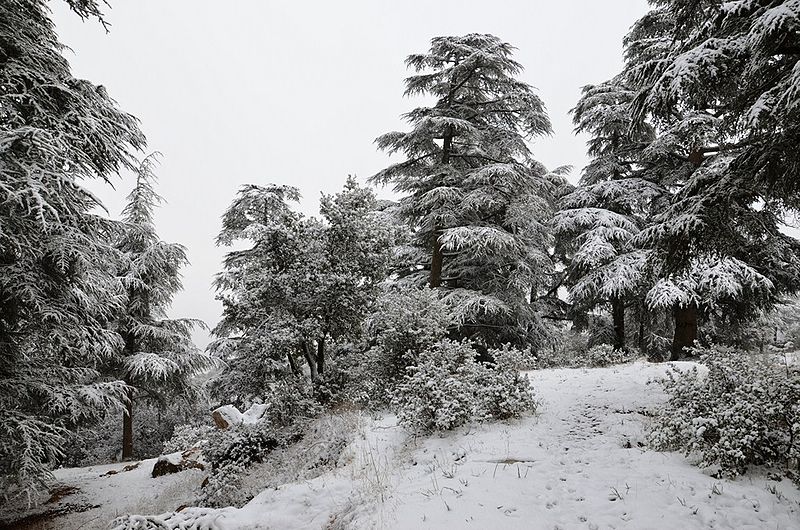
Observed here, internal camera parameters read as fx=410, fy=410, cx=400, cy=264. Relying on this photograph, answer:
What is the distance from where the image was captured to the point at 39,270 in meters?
6.91

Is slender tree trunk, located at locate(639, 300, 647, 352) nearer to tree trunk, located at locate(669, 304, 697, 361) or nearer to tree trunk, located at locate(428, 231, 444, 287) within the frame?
tree trunk, located at locate(669, 304, 697, 361)

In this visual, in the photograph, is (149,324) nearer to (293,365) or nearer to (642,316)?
(293,365)

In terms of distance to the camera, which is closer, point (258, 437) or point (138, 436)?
point (258, 437)

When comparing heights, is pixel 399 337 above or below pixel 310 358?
above

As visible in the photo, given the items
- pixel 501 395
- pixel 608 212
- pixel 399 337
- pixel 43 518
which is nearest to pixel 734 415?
pixel 501 395

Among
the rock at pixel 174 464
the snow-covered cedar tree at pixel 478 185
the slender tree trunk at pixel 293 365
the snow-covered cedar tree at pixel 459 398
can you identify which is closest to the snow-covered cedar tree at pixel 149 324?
the rock at pixel 174 464

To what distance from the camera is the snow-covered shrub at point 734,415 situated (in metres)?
4.32

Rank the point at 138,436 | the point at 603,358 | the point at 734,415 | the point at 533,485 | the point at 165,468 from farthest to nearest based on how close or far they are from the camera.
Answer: the point at 138,436 → the point at 603,358 → the point at 165,468 → the point at 533,485 → the point at 734,415

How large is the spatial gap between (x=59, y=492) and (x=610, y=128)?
69.0 ft

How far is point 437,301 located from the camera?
32.2 ft

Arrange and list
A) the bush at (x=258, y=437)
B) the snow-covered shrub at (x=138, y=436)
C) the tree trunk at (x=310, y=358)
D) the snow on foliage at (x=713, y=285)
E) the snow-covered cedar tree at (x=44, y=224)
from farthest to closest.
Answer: the snow-covered shrub at (x=138, y=436), the snow on foliage at (x=713, y=285), the tree trunk at (x=310, y=358), the bush at (x=258, y=437), the snow-covered cedar tree at (x=44, y=224)

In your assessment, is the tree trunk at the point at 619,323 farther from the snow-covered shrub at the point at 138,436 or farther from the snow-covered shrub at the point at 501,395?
the snow-covered shrub at the point at 138,436

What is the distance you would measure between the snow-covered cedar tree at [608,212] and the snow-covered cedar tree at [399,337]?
6.61 m

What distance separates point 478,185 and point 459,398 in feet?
30.5
